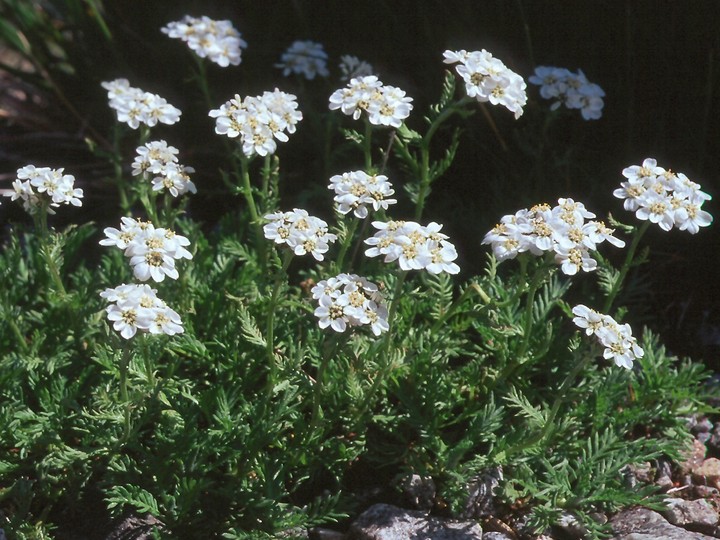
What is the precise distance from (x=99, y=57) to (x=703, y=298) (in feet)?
10.9

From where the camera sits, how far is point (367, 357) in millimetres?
2902

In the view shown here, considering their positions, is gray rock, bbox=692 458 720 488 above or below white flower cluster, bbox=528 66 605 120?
below

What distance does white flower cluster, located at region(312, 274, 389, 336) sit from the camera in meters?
2.34

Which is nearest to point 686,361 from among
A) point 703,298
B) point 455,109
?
point 703,298

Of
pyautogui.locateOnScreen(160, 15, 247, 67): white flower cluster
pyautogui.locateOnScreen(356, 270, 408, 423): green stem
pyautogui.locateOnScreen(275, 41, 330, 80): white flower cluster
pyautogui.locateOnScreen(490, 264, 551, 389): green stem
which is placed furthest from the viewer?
pyautogui.locateOnScreen(275, 41, 330, 80): white flower cluster

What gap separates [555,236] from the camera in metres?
2.41

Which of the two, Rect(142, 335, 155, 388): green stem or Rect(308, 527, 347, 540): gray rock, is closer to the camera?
Rect(142, 335, 155, 388): green stem

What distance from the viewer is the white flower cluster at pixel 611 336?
7.93ft

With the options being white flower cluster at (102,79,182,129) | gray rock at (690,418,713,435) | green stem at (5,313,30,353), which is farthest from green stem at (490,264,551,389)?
green stem at (5,313,30,353)

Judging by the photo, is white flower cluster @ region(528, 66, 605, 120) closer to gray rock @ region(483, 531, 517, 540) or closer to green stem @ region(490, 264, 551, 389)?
green stem @ region(490, 264, 551, 389)

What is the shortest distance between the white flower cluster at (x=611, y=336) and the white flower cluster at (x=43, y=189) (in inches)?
62.1

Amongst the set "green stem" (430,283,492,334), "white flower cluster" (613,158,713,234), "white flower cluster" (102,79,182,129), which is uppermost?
"white flower cluster" (102,79,182,129)

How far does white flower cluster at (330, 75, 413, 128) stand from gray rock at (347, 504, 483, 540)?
124 cm

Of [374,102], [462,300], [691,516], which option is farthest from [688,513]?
[374,102]
